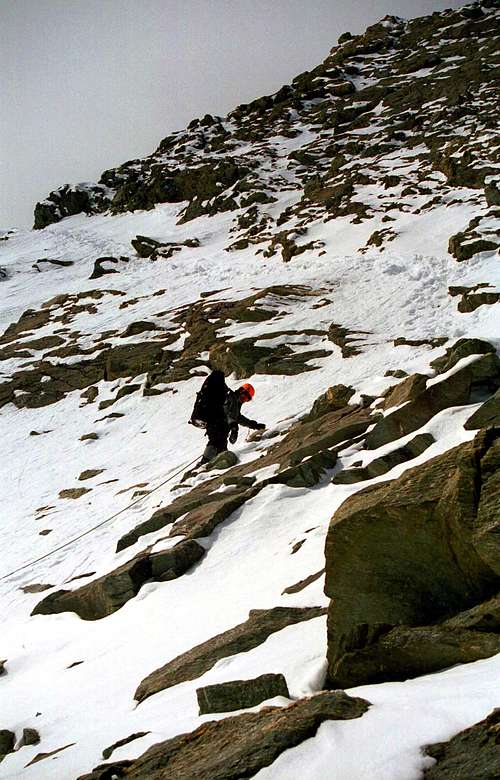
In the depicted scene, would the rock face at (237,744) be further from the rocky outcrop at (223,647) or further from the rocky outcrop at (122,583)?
the rocky outcrop at (122,583)

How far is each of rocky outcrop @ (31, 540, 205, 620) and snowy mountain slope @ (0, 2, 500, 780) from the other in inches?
1.8

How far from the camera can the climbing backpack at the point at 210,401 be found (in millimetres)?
11707

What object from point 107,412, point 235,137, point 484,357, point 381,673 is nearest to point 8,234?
point 235,137

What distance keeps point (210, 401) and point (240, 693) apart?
8.05m

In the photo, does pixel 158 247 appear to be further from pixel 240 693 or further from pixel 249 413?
pixel 240 693

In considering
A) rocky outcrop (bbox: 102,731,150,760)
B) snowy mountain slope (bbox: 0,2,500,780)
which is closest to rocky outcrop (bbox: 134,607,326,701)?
snowy mountain slope (bbox: 0,2,500,780)

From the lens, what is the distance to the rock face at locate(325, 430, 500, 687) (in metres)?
3.52

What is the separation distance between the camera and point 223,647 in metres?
5.04

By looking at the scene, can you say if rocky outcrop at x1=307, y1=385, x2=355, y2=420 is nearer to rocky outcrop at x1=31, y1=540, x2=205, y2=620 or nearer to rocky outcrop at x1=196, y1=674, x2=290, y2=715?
rocky outcrop at x1=31, y1=540, x2=205, y2=620

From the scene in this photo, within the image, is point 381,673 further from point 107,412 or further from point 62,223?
point 62,223

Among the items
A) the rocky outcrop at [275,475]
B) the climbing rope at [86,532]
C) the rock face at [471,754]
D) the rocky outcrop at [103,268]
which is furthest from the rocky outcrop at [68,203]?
the rock face at [471,754]

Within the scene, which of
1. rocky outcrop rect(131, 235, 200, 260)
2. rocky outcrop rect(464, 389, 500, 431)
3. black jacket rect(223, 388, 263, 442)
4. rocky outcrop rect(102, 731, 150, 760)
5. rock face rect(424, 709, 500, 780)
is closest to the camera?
rock face rect(424, 709, 500, 780)

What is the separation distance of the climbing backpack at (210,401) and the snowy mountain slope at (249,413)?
3.30 ft

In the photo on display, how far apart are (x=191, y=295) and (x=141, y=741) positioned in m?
24.7
